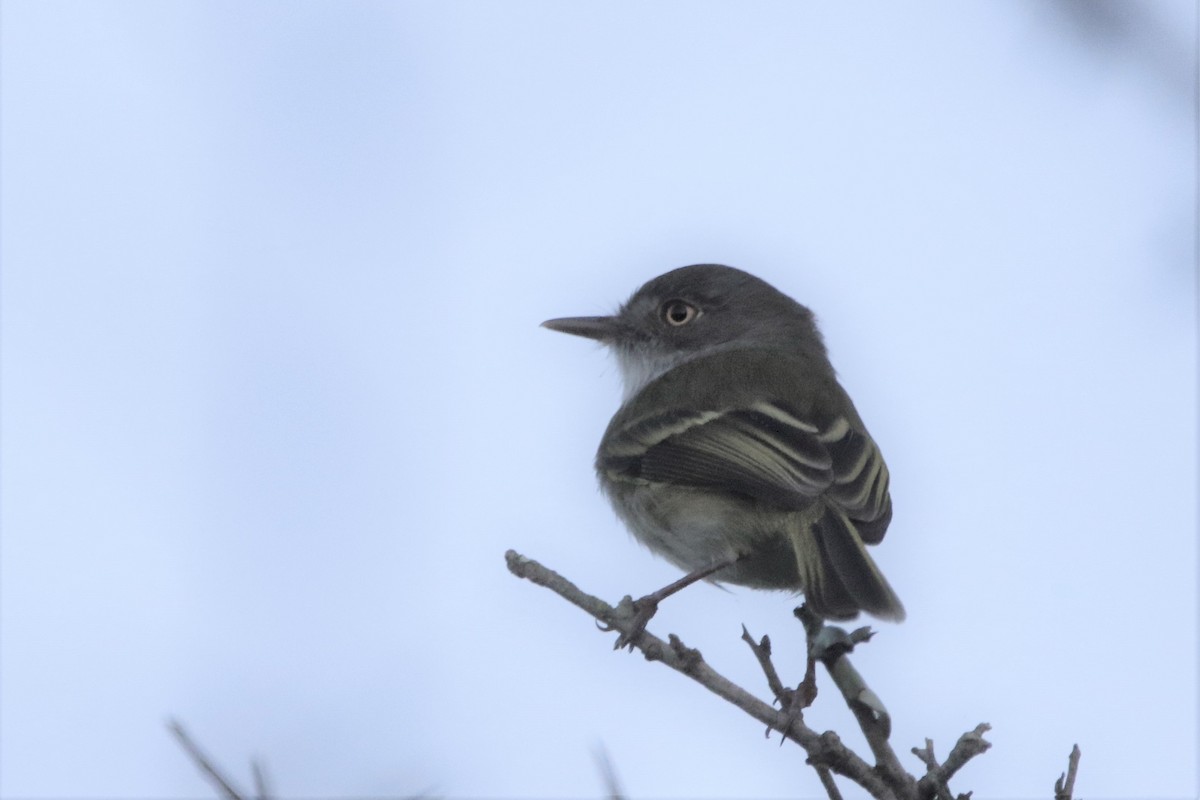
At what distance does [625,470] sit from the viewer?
5.91 m

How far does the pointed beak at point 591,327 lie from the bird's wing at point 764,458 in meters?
1.64

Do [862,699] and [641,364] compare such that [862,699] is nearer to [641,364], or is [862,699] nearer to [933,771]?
[933,771]

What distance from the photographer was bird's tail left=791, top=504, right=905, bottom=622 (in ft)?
14.9

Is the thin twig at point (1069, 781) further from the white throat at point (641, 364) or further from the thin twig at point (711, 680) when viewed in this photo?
the white throat at point (641, 364)

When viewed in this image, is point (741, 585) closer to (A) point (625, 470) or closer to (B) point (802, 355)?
(A) point (625, 470)

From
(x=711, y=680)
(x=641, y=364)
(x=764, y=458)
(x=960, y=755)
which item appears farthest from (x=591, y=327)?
(x=960, y=755)

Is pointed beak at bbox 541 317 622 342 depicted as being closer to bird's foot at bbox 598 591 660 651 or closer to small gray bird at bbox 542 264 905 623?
small gray bird at bbox 542 264 905 623

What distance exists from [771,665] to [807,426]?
172 centimetres

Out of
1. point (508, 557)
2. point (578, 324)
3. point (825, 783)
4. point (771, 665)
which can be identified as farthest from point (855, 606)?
point (578, 324)

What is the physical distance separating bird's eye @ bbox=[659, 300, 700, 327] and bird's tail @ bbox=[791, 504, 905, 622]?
2.84m

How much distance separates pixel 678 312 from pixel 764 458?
2682 millimetres

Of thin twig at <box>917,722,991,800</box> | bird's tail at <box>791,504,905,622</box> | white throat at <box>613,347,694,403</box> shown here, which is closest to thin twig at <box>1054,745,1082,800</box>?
thin twig at <box>917,722,991,800</box>

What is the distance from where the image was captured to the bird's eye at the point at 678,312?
779 cm

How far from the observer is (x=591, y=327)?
7.77 m
